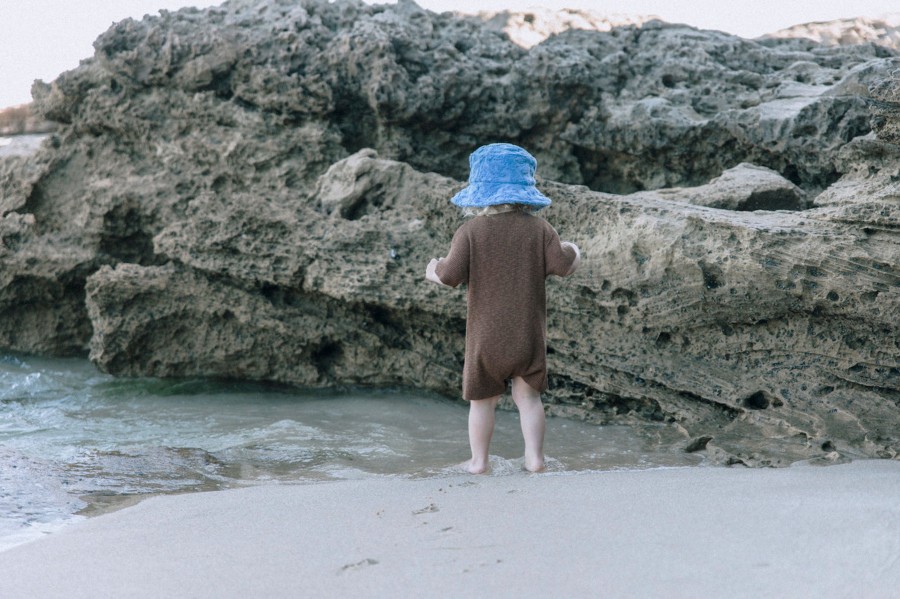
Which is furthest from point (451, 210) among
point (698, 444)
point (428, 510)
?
point (428, 510)

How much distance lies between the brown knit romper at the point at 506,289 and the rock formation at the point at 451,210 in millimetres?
876

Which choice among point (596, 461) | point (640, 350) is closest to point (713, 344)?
point (640, 350)

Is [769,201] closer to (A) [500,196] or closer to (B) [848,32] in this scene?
(A) [500,196]

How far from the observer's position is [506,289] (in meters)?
3.66

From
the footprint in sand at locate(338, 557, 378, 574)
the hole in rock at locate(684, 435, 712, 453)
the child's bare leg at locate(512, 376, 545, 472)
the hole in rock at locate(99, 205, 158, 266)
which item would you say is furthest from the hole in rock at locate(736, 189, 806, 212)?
the hole in rock at locate(99, 205, 158, 266)

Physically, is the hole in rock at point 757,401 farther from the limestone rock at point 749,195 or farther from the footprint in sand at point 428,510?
the footprint in sand at point 428,510

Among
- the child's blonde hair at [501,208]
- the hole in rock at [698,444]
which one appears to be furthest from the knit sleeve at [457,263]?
the hole in rock at [698,444]

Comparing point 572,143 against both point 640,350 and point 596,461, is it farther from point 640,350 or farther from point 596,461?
point 596,461

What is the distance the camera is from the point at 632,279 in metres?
4.39

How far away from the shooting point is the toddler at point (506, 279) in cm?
364

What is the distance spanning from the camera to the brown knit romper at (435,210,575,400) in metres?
3.65

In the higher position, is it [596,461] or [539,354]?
[539,354]

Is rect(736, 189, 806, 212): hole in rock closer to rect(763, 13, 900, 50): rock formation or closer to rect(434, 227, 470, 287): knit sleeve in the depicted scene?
rect(434, 227, 470, 287): knit sleeve

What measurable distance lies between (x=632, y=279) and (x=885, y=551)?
2660mm
